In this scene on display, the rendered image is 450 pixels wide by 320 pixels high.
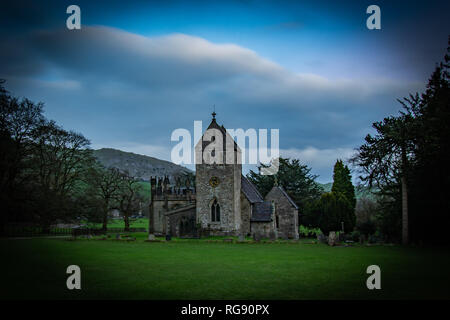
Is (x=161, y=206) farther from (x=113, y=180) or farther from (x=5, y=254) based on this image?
(x=5, y=254)

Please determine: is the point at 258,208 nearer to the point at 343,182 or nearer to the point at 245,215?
the point at 245,215

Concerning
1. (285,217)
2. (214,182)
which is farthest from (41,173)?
(285,217)

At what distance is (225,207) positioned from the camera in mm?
38062

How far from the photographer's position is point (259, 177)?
56.7 m

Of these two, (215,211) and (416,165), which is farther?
(215,211)

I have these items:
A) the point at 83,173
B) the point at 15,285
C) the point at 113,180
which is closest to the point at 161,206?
the point at 113,180

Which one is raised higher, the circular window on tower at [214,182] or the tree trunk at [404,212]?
the circular window on tower at [214,182]

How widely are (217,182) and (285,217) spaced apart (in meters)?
8.15

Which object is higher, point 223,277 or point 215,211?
point 215,211

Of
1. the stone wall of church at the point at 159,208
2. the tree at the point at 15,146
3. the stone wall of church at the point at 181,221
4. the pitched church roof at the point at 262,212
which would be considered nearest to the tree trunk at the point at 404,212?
the pitched church roof at the point at 262,212

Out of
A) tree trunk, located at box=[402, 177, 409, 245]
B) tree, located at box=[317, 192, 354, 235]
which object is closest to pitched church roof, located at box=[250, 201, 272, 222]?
tree, located at box=[317, 192, 354, 235]

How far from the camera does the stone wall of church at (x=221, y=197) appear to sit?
37.8m

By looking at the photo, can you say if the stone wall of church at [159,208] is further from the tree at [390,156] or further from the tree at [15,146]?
the tree at [390,156]

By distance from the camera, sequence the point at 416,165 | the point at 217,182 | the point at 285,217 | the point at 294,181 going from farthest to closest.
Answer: the point at 294,181, the point at 285,217, the point at 217,182, the point at 416,165
